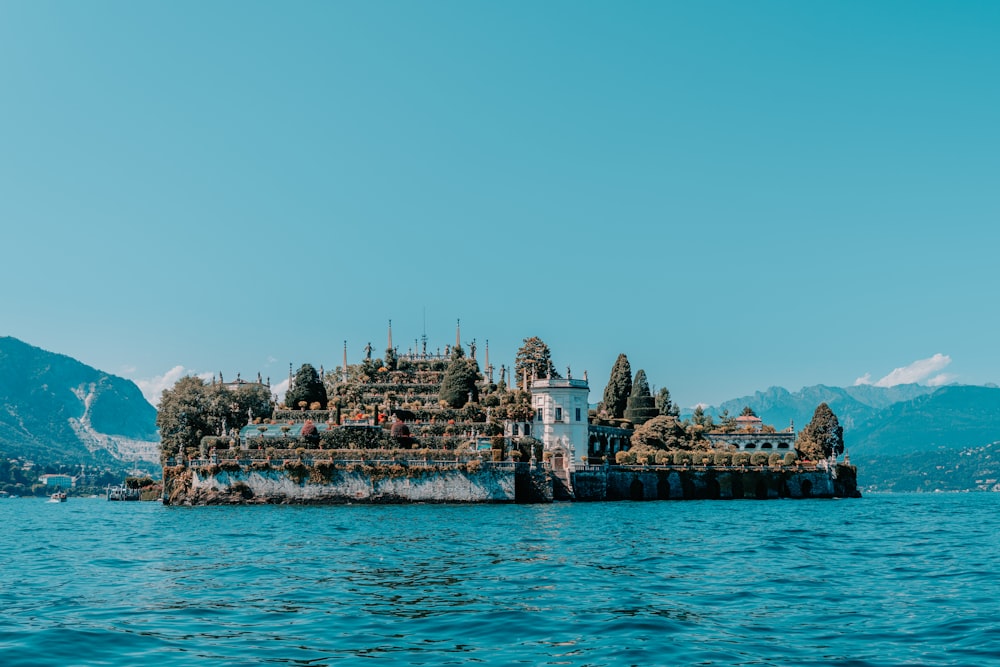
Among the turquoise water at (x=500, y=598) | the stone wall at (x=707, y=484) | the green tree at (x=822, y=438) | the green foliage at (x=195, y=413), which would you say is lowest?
the turquoise water at (x=500, y=598)

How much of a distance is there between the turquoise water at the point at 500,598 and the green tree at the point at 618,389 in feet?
259

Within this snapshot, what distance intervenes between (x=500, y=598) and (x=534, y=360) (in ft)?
348

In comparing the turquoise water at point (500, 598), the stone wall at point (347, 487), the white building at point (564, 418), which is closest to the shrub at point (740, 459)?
the white building at point (564, 418)

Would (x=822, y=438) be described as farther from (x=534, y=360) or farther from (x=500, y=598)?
(x=500, y=598)

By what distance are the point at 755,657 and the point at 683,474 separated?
83.6 m

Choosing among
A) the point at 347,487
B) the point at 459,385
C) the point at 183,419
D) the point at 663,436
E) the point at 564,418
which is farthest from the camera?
the point at 459,385


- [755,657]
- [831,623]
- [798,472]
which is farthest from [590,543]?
[798,472]

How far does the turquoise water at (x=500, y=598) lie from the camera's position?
796 inches

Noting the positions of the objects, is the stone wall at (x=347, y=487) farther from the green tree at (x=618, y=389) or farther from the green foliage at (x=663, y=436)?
the green tree at (x=618, y=389)

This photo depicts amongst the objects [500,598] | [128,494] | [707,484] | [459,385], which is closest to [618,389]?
[459,385]

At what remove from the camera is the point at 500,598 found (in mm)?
27219

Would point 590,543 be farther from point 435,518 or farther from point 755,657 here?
point 755,657

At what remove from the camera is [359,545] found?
43125 mm

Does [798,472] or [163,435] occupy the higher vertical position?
[163,435]
